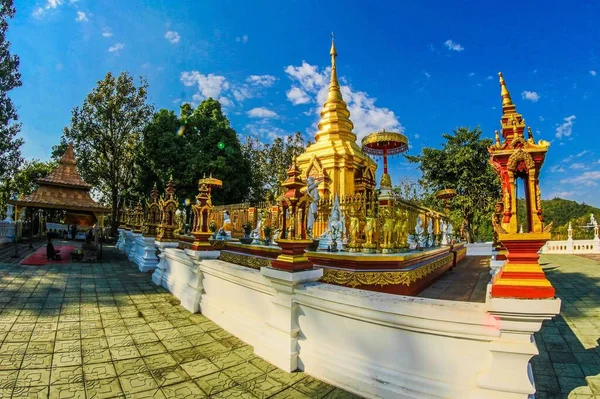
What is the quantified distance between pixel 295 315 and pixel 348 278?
3.04m

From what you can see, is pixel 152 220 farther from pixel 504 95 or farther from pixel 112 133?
pixel 112 133

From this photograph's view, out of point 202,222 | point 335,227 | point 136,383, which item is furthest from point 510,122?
point 202,222

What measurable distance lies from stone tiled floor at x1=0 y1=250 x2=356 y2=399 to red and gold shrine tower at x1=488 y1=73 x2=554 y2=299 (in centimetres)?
188

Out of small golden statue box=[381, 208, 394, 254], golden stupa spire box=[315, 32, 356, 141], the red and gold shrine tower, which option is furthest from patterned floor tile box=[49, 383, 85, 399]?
golden stupa spire box=[315, 32, 356, 141]

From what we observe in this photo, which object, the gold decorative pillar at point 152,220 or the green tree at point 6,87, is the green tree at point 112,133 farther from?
the gold decorative pillar at point 152,220

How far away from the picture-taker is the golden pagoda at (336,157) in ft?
45.8

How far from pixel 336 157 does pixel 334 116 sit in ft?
10.8

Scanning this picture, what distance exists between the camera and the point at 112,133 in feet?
88.6

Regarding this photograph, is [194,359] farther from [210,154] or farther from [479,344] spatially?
[210,154]

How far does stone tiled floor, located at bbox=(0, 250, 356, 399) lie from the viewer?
3.06 m

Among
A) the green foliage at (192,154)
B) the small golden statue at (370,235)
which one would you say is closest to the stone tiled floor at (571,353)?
the small golden statue at (370,235)

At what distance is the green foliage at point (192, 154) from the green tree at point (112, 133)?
2.67m

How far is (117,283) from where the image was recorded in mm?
8633

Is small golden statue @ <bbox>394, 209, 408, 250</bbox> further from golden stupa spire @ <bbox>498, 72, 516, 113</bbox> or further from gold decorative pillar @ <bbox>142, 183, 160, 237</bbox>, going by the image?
gold decorative pillar @ <bbox>142, 183, 160, 237</bbox>
